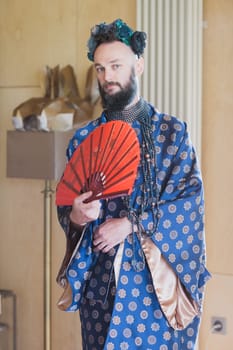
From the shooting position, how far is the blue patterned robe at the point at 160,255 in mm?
2164

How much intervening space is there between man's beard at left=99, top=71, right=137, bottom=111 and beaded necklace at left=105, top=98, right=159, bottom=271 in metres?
0.03

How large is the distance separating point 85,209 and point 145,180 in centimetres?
22

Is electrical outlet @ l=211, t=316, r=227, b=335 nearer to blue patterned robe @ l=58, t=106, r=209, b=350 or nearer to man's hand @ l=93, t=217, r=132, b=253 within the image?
blue patterned robe @ l=58, t=106, r=209, b=350

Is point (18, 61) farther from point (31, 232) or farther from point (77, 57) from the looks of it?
point (31, 232)

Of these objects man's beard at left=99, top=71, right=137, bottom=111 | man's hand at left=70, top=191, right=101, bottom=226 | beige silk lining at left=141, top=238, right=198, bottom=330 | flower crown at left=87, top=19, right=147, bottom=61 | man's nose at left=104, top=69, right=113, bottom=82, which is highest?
flower crown at left=87, top=19, right=147, bottom=61

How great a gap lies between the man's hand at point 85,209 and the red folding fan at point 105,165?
0.02m

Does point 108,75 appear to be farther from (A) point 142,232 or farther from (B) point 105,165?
(A) point 142,232

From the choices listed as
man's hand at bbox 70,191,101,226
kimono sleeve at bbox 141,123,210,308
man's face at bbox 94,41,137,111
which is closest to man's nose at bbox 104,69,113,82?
man's face at bbox 94,41,137,111

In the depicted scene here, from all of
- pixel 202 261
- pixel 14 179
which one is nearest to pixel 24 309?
pixel 14 179

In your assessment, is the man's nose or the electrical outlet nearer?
the man's nose

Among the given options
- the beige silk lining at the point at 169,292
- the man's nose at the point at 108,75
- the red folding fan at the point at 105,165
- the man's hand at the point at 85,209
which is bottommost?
the beige silk lining at the point at 169,292

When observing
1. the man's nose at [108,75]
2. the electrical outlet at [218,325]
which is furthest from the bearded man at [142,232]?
the electrical outlet at [218,325]

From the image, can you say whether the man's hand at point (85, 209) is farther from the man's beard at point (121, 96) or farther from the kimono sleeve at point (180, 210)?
the man's beard at point (121, 96)

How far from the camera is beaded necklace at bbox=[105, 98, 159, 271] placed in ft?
7.04
